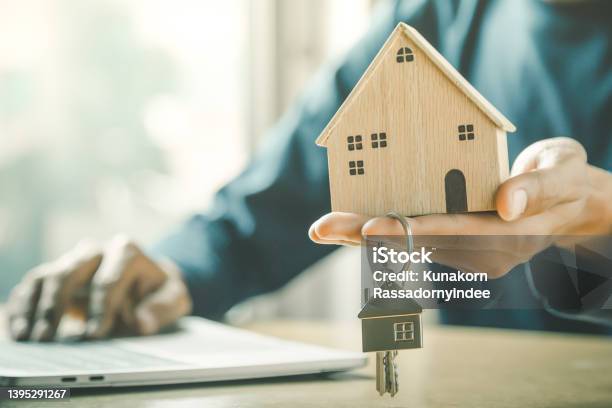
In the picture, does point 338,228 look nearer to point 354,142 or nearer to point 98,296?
point 354,142

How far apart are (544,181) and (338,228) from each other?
0.11 meters

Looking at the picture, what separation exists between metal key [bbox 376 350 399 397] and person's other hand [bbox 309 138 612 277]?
61mm

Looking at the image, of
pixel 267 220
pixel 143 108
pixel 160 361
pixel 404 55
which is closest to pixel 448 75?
pixel 404 55

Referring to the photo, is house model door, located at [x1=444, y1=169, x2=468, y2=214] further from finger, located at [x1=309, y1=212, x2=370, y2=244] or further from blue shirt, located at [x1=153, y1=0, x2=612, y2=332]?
blue shirt, located at [x1=153, y1=0, x2=612, y2=332]

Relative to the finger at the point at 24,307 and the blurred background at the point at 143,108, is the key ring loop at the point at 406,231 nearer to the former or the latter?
the finger at the point at 24,307

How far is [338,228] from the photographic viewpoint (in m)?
0.36

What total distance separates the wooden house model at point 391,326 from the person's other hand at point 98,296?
1.20 ft

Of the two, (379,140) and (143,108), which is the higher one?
(143,108)

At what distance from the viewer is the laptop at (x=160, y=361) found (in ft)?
1.36

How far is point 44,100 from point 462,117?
119 cm

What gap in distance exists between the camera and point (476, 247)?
0.37 m

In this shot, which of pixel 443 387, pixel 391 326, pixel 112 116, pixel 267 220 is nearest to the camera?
pixel 391 326

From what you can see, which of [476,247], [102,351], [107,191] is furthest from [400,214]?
[107,191]

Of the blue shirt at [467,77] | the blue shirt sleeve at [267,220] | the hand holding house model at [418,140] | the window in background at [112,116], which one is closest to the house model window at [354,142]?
the hand holding house model at [418,140]
